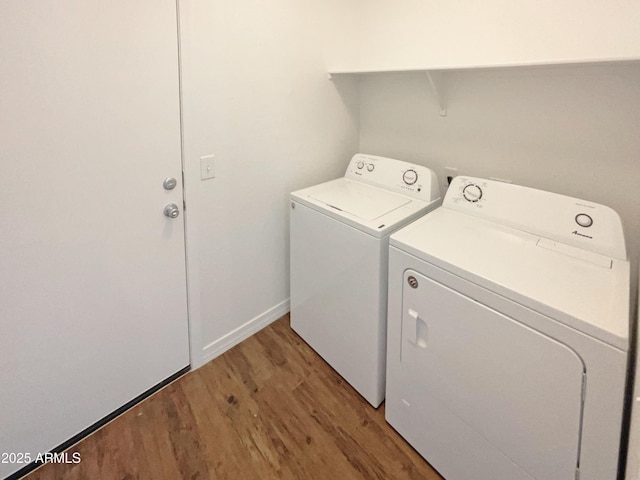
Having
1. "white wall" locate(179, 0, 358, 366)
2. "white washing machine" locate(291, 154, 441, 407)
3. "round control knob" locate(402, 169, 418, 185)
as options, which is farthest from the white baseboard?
"round control knob" locate(402, 169, 418, 185)

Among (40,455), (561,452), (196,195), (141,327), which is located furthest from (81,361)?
(561,452)

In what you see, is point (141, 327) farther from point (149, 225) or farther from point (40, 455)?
point (40, 455)

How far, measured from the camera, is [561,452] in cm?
99

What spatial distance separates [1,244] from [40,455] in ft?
2.81

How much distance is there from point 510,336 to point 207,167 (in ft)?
4.60

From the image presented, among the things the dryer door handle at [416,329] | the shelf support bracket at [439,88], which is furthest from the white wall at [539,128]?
the dryer door handle at [416,329]

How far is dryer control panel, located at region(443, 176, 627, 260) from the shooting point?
4.04 ft

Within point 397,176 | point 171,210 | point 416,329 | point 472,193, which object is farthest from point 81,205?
point 472,193

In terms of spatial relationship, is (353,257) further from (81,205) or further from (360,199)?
(81,205)

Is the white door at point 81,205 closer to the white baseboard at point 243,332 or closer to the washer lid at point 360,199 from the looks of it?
the white baseboard at point 243,332

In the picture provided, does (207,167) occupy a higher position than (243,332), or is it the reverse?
(207,167)

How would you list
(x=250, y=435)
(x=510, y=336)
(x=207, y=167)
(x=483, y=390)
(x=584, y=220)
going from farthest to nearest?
(x=207, y=167) → (x=250, y=435) → (x=584, y=220) → (x=483, y=390) → (x=510, y=336)

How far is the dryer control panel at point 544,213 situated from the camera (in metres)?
1.23

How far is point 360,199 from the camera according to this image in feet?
6.03
